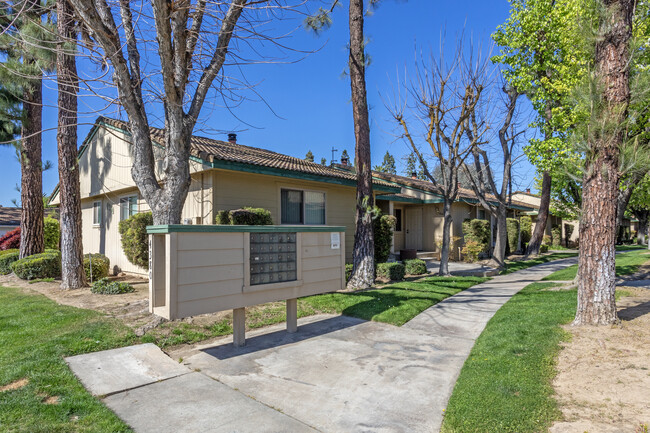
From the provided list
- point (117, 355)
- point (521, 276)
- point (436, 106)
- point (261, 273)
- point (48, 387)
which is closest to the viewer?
point (48, 387)

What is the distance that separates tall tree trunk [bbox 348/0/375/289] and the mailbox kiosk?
339 centimetres

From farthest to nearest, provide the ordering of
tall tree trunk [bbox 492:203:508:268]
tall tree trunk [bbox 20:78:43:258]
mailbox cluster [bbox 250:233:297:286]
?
tall tree trunk [bbox 492:203:508:268], tall tree trunk [bbox 20:78:43:258], mailbox cluster [bbox 250:233:297:286]

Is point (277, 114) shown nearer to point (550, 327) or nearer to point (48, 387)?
point (48, 387)

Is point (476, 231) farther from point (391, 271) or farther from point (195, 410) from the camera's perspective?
point (195, 410)

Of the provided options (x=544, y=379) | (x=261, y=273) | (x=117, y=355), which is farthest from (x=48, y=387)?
(x=544, y=379)

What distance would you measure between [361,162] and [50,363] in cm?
748

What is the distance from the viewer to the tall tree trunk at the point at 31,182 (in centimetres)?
1210

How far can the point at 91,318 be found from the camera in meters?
6.19

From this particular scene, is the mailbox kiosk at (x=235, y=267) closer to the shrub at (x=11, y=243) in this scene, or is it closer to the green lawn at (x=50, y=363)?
the green lawn at (x=50, y=363)

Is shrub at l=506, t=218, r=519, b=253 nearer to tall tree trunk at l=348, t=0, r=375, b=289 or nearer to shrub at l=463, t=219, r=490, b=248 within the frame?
shrub at l=463, t=219, r=490, b=248

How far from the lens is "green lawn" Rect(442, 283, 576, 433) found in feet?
9.86

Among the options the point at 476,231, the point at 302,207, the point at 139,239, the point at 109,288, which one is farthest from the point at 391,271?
the point at 476,231

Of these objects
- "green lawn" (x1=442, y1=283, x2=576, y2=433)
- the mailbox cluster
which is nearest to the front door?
"green lawn" (x1=442, y1=283, x2=576, y2=433)

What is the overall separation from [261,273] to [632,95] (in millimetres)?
Answer: 5947
